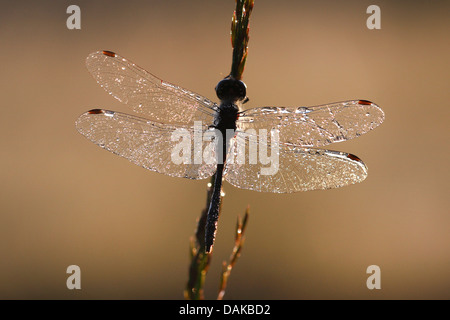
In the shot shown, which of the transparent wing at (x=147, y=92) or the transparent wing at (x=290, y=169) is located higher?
the transparent wing at (x=147, y=92)

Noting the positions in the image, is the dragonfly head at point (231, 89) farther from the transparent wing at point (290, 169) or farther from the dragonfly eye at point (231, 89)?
the transparent wing at point (290, 169)

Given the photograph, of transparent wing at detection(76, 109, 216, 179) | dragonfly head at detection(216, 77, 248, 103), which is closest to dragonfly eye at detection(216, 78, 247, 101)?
dragonfly head at detection(216, 77, 248, 103)

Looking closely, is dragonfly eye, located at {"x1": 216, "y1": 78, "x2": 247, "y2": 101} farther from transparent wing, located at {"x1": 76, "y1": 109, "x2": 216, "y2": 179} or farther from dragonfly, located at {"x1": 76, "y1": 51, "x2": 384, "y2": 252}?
transparent wing, located at {"x1": 76, "y1": 109, "x2": 216, "y2": 179}

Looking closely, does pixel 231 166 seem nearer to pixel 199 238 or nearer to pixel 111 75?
pixel 199 238

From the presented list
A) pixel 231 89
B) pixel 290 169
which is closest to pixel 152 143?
pixel 231 89

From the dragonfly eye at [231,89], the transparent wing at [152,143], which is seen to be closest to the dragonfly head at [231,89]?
the dragonfly eye at [231,89]

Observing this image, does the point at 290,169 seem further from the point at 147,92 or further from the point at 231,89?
the point at 147,92
